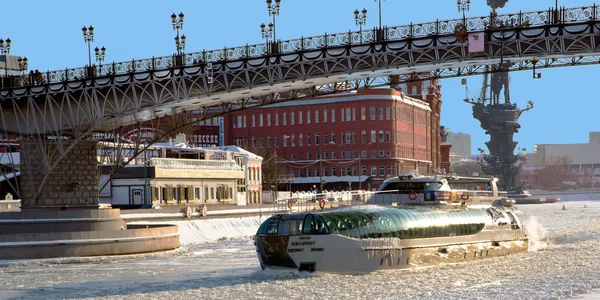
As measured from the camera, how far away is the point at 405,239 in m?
44.7

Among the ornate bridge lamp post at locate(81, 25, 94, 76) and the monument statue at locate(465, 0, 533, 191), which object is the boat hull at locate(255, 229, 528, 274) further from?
the monument statue at locate(465, 0, 533, 191)

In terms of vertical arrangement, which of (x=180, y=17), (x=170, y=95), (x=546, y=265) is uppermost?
(x=180, y=17)

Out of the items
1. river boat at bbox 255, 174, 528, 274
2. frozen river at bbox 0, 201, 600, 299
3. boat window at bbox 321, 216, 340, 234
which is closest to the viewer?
frozen river at bbox 0, 201, 600, 299

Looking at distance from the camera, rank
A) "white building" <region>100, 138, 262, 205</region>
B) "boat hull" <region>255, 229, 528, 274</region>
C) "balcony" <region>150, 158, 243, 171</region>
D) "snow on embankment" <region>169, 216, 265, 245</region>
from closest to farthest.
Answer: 1. "boat hull" <region>255, 229, 528, 274</region>
2. "snow on embankment" <region>169, 216, 265, 245</region>
3. "white building" <region>100, 138, 262, 205</region>
4. "balcony" <region>150, 158, 243, 171</region>

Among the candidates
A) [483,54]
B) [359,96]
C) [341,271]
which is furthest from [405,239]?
[359,96]

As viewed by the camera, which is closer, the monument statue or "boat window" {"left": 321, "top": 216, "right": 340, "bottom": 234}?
"boat window" {"left": 321, "top": 216, "right": 340, "bottom": 234}

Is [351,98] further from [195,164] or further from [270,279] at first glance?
[270,279]

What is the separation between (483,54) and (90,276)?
82.5 feet

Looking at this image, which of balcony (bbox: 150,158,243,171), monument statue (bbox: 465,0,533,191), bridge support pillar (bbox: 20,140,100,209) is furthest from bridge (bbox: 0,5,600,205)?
monument statue (bbox: 465,0,533,191)

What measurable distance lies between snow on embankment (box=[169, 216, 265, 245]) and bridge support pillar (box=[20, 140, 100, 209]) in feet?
31.1

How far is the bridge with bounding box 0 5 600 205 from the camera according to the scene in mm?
57625

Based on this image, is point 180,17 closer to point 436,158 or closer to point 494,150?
point 436,158

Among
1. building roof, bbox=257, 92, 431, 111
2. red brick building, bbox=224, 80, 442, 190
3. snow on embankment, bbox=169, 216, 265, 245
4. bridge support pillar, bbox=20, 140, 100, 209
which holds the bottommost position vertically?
snow on embankment, bbox=169, 216, 265, 245

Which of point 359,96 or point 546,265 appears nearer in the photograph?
point 546,265
